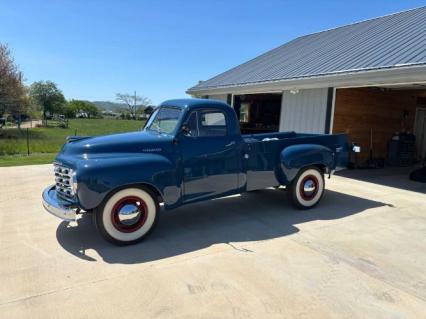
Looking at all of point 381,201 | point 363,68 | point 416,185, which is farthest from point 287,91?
point 381,201

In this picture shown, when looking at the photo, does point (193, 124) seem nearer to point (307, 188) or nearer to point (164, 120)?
point (164, 120)

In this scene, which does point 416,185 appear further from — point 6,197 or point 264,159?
point 6,197

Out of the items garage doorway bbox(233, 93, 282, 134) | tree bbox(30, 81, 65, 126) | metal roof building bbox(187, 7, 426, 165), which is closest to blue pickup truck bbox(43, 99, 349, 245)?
metal roof building bbox(187, 7, 426, 165)

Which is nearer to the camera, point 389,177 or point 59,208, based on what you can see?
point 59,208

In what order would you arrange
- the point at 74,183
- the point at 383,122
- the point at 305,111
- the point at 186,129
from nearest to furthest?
the point at 74,183
the point at 186,129
the point at 305,111
the point at 383,122

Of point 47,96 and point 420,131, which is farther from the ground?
point 47,96

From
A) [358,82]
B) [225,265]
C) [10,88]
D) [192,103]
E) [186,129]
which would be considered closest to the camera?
[225,265]

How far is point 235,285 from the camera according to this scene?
11.8ft

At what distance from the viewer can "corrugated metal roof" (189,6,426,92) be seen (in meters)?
8.98

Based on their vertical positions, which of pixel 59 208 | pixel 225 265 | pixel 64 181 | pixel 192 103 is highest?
pixel 192 103

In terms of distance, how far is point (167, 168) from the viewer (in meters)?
4.72

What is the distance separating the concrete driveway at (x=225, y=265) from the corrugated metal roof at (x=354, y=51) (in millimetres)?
4335

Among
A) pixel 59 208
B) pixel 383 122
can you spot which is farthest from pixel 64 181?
pixel 383 122

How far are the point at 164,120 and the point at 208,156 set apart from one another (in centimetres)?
94
